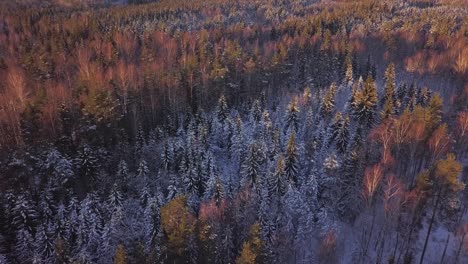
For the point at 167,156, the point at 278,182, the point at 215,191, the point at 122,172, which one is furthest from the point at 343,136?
the point at 122,172

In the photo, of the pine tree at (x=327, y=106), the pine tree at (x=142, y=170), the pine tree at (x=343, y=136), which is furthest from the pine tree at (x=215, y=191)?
the pine tree at (x=327, y=106)

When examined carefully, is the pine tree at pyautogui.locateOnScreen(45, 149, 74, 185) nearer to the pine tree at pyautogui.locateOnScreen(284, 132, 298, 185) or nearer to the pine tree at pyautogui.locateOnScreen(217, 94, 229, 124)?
the pine tree at pyautogui.locateOnScreen(217, 94, 229, 124)

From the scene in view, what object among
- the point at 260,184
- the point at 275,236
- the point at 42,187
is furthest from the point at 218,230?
the point at 42,187

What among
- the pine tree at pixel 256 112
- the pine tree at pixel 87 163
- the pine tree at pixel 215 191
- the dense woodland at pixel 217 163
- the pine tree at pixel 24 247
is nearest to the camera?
the pine tree at pixel 24 247

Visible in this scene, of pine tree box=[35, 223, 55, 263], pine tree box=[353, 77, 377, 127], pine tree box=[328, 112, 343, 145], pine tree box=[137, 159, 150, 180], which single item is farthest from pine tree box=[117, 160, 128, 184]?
pine tree box=[353, 77, 377, 127]

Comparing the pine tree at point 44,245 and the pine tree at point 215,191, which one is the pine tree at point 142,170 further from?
the pine tree at point 44,245

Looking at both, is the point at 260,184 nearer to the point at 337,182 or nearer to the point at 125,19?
the point at 337,182

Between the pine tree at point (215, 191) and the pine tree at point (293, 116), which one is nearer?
the pine tree at point (215, 191)
